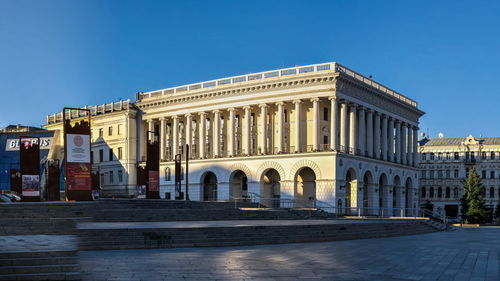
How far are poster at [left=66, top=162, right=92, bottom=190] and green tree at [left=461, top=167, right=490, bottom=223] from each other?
52.3 meters

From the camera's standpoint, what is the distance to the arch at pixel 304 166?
54.4 meters

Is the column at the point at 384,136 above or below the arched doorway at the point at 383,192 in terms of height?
above

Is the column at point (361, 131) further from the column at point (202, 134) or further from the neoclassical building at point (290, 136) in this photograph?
the column at point (202, 134)

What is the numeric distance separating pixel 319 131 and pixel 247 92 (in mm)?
9347

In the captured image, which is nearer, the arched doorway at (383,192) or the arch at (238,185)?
the arch at (238,185)

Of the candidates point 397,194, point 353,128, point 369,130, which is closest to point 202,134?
point 353,128

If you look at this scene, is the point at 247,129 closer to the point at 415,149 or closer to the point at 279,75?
the point at 279,75

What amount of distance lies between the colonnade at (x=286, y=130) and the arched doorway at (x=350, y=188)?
102 inches

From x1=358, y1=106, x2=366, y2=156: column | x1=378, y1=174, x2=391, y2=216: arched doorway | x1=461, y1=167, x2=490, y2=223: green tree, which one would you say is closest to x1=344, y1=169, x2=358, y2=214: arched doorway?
x1=358, y1=106, x2=366, y2=156: column

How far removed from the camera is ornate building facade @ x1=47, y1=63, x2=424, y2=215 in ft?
182

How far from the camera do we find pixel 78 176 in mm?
33531

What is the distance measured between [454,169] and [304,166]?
170 feet

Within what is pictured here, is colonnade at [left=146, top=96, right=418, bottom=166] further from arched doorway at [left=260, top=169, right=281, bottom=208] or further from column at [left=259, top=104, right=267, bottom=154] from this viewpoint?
arched doorway at [left=260, top=169, right=281, bottom=208]

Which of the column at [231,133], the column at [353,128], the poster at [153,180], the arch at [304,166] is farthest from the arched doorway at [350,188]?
the poster at [153,180]
